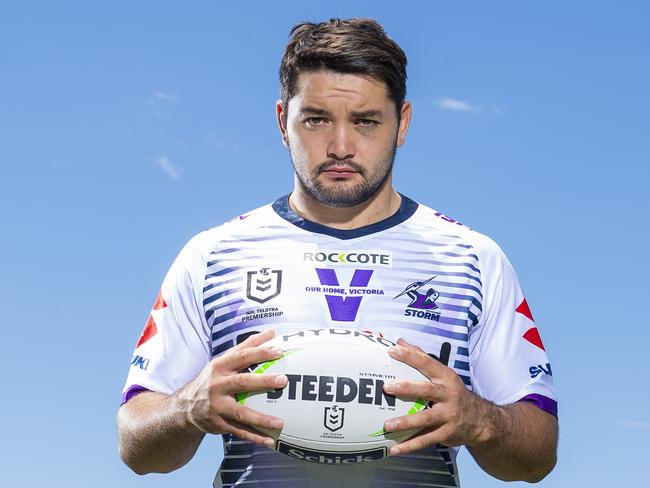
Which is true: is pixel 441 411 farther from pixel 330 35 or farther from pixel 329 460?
pixel 330 35

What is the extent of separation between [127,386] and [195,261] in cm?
100

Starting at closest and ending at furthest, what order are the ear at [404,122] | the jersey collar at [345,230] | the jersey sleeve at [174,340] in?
the jersey sleeve at [174,340], the jersey collar at [345,230], the ear at [404,122]

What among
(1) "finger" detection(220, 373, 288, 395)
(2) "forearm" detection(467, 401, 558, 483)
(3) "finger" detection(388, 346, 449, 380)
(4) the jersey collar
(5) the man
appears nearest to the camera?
(1) "finger" detection(220, 373, 288, 395)

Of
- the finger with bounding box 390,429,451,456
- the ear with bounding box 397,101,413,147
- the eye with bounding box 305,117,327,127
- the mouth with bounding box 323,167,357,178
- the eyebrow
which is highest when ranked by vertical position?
the ear with bounding box 397,101,413,147

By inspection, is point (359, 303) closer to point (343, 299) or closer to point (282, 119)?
point (343, 299)

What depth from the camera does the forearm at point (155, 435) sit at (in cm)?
614

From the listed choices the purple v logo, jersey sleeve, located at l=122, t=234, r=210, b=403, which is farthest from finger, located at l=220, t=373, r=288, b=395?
jersey sleeve, located at l=122, t=234, r=210, b=403

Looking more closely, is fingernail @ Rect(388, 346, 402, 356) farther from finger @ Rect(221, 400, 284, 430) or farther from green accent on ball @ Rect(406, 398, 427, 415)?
finger @ Rect(221, 400, 284, 430)

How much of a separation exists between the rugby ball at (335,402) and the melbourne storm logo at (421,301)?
908 millimetres

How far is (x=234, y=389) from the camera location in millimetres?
5492

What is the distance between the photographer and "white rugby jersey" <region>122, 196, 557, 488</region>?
6520mm

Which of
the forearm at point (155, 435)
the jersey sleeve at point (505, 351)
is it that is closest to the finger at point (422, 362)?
the jersey sleeve at point (505, 351)

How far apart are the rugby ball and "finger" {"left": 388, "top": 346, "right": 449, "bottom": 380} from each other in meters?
0.09

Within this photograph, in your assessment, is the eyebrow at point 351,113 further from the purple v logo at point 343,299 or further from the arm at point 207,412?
the arm at point 207,412
